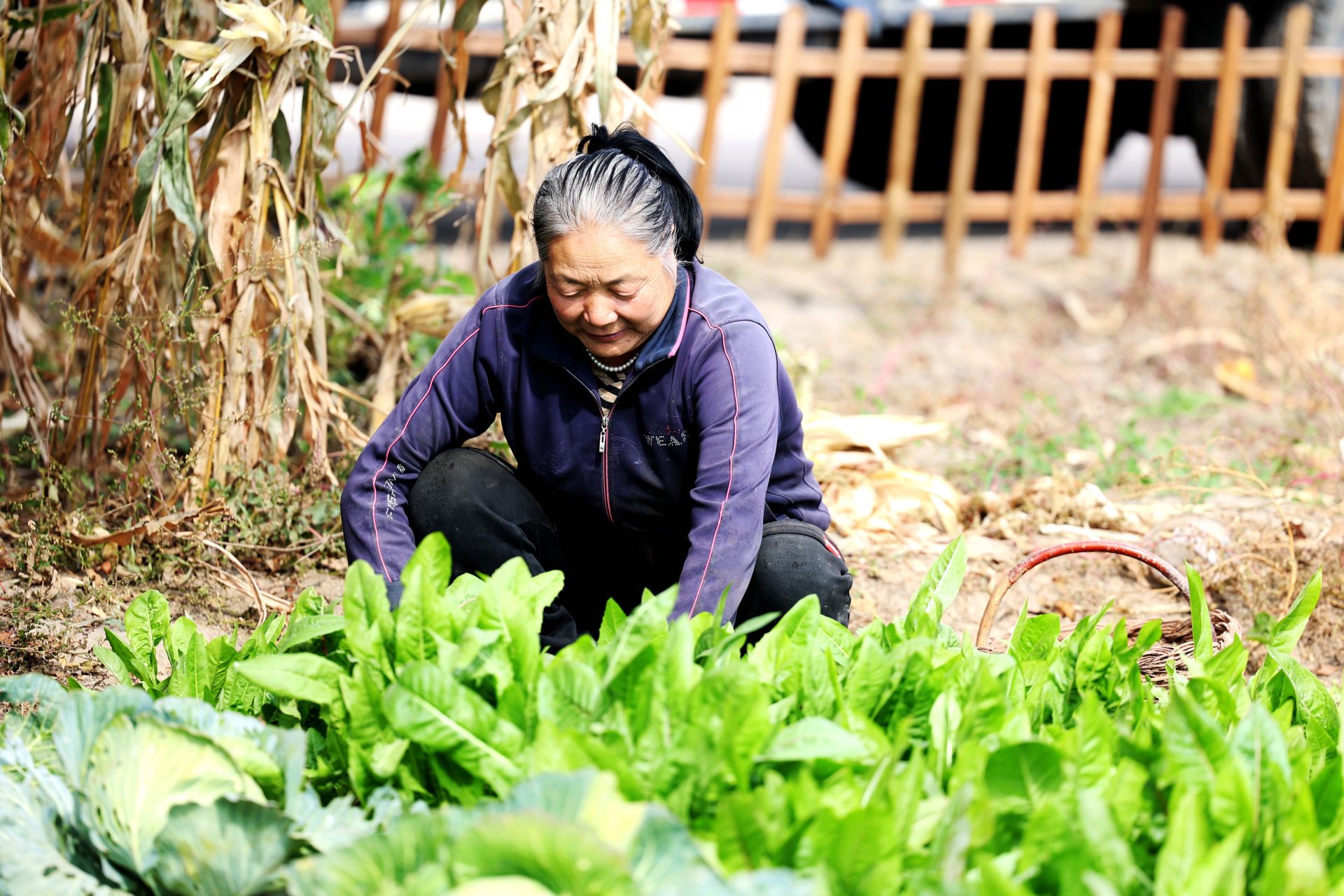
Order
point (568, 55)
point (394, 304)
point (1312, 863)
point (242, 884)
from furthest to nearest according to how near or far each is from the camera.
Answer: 1. point (394, 304)
2. point (568, 55)
3. point (242, 884)
4. point (1312, 863)

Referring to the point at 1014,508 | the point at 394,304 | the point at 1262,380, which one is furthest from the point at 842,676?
the point at 1262,380

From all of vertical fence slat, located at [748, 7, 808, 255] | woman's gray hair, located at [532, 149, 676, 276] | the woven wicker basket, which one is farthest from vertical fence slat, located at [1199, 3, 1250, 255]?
woman's gray hair, located at [532, 149, 676, 276]

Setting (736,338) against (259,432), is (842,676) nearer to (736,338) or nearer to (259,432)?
(736,338)

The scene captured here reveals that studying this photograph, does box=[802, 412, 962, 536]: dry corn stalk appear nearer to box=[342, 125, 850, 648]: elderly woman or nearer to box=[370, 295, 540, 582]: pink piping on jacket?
box=[342, 125, 850, 648]: elderly woman

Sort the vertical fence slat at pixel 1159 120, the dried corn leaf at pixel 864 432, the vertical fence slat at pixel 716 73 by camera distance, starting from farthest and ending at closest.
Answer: the vertical fence slat at pixel 1159 120 < the vertical fence slat at pixel 716 73 < the dried corn leaf at pixel 864 432

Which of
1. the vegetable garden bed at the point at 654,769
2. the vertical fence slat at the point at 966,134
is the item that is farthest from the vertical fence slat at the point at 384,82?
the vegetable garden bed at the point at 654,769

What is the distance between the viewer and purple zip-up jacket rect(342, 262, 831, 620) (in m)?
2.04

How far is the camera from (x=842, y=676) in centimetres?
171

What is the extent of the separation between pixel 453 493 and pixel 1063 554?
3.59 ft

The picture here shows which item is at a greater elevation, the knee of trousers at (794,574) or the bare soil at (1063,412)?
the knee of trousers at (794,574)

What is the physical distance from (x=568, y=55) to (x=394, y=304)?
4.34ft

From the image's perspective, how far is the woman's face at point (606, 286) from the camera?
196 cm

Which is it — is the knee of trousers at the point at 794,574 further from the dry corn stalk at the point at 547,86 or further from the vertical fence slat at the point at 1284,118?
the vertical fence slat at the point at 1284,118

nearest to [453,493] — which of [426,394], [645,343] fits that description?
[426,394]
